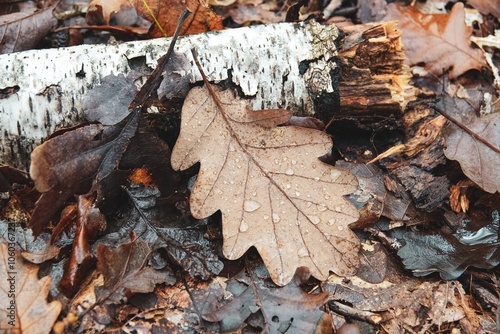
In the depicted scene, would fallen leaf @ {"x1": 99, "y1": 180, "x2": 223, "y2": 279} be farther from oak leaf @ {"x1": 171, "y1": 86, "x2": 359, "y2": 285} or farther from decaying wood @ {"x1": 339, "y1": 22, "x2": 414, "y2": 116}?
decaying wood @ {"x1": 339, "y1": 22, "x2": 414, "y2": 116}

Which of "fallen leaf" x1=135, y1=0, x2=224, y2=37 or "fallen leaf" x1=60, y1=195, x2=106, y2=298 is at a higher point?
"fallen leaf" x1=135, y1=0, x2=224, y2=37

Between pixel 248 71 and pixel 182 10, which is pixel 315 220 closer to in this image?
pixel 248 71

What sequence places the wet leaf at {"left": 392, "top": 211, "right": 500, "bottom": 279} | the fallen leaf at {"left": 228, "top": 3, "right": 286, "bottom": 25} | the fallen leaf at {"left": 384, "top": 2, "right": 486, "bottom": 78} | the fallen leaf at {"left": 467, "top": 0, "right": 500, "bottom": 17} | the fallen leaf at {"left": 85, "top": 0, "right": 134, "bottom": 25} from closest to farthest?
the wet leaf at {"left": 392, "top": 211, "right": 500, "bottom": 279}, the fallen leaf at {"left": 85, "top": 0, "right": 134, "bottom": 25}, the fallen leaf at {"left": 384, "top": 2, "right": 486, "bottom": 78}, the fallen leaf at {"left": 228, "top": 3, "right": 286, "bottom": 25}, the fallen leaf at {"left": 467, "top": 0, "right": 500, "bottom": 17}

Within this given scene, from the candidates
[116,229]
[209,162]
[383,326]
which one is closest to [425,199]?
[383,326]

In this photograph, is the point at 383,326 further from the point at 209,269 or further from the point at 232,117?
the point at 232,117

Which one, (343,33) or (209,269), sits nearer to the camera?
(209,269)

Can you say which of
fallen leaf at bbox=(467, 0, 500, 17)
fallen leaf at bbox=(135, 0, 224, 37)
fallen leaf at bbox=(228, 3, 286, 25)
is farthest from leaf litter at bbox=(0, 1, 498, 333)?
fallen leaf at bbox=(467, 0, 500, 17)

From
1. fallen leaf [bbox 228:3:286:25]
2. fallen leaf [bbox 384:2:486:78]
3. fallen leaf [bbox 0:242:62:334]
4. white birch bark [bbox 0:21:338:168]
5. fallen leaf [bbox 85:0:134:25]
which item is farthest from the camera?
fallen leaf [bbox 228:3:286:25]

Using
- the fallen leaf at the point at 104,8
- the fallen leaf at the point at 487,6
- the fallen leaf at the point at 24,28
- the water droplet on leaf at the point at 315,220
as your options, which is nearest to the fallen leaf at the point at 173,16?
the fallen leaf at the point at 104,8
